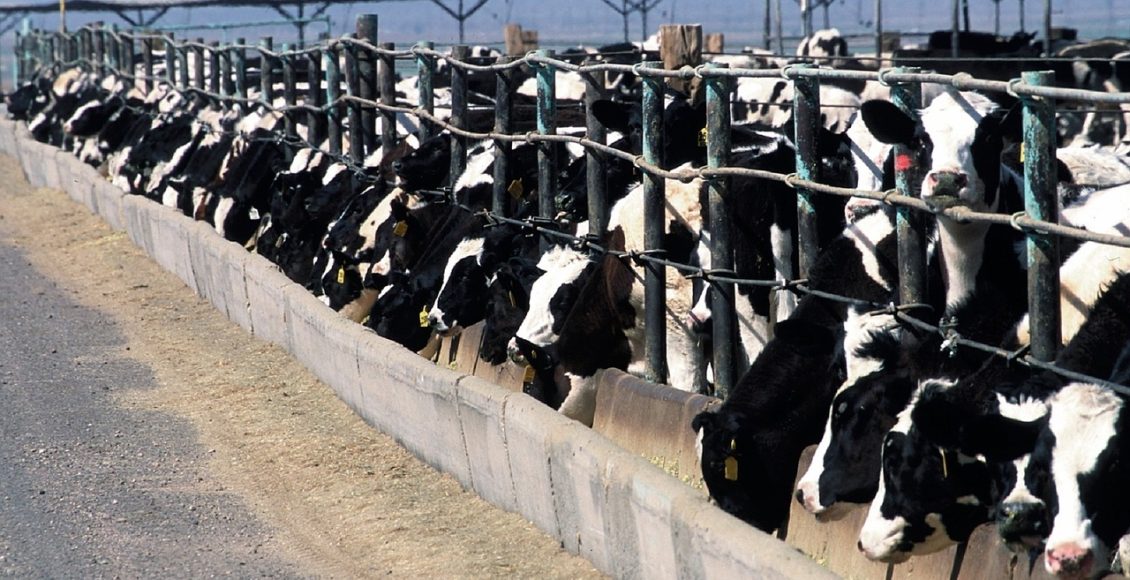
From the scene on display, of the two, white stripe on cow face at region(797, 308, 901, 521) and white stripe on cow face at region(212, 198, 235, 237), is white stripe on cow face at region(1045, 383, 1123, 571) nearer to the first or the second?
white stripe on cow face at region(797, 308, 901, 521)

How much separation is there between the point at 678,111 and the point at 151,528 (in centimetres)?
388

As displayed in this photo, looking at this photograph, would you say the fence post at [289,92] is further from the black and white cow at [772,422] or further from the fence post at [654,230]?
the black and white cow at [772,422]

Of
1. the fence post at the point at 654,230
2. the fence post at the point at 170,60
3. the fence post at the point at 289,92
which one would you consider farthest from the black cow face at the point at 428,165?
the fence post at the point at 170,60

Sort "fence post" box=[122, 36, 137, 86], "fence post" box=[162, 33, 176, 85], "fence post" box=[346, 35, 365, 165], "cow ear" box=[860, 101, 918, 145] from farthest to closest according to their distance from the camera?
"fence post" box=[122, 36, 137, 86] → "fence post" box=[162, 33, 176, 85] → "fence post" box=[346, 35, 365, 165] → "cow ear" box=[860, 101, 918, 145]

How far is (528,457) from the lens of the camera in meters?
7.10

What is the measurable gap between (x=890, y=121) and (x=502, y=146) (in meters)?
4.62

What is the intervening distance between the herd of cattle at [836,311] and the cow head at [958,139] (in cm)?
1

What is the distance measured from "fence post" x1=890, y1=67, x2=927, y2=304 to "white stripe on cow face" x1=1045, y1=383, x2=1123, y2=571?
3.57 ft

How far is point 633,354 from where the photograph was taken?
29.1 ft

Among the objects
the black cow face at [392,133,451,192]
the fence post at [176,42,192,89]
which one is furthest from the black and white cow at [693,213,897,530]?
the fence post at [176,42,192,89]

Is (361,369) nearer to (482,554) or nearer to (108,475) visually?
(108,475)

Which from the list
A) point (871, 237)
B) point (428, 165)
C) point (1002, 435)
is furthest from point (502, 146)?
point (1002, 435)

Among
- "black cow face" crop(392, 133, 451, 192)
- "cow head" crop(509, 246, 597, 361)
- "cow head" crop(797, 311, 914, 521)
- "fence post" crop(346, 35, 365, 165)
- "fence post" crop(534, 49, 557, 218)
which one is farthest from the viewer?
"fence post" crop(346, 35, 365, 165)

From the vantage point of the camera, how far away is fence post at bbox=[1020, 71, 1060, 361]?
17.2 feet
